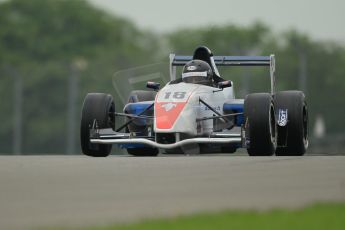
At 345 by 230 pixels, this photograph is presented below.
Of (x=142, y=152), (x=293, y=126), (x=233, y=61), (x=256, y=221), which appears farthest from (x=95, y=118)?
(x=256, y=221)

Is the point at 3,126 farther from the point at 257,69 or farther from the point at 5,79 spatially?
the point at 257,69

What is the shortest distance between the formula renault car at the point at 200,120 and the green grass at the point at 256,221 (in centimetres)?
960

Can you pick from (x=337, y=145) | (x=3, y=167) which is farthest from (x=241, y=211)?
(x=337, y=145)

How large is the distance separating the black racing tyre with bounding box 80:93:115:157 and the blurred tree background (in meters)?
56.7

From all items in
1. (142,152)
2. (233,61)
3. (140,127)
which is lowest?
(142,152)

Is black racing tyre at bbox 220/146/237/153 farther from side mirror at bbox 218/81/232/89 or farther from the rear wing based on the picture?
the rear wing

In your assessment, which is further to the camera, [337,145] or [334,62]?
[334,62]

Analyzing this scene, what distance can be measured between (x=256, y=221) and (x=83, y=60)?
105915 mm

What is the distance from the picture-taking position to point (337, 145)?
72250mm

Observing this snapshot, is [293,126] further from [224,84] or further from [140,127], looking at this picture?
[140,127]

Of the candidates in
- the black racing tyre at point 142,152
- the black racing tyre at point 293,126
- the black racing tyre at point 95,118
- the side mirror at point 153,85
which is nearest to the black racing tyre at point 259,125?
the black racing tyre at point 293,126

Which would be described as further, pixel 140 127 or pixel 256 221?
pixel 140 127

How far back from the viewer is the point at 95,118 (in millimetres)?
22156

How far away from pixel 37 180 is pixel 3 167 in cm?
287
